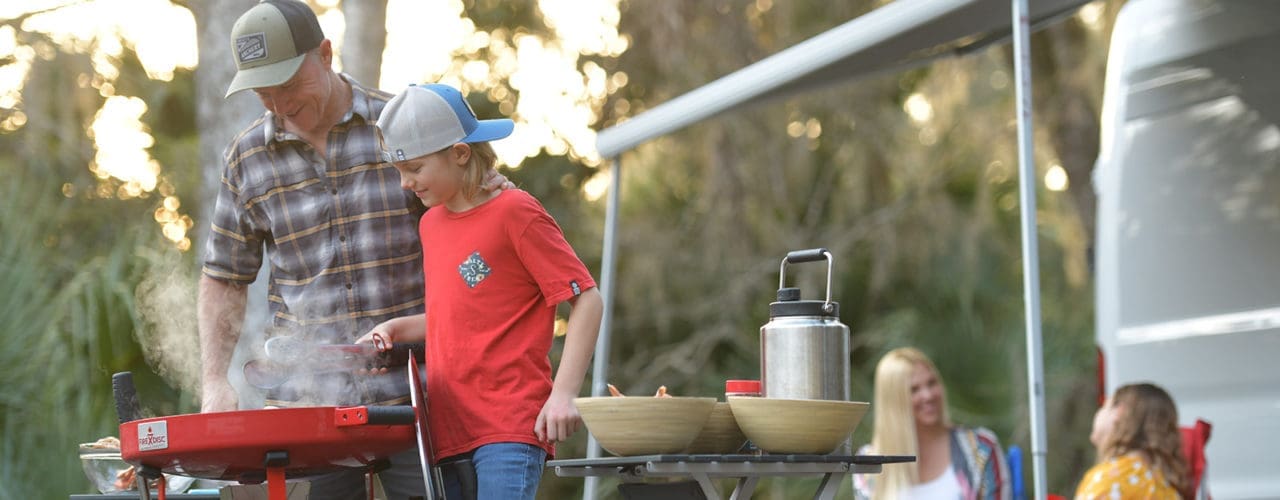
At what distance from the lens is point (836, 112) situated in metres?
9.19

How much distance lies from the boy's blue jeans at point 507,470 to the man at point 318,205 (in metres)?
0.23

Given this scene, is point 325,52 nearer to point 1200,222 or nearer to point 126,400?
point 126,400

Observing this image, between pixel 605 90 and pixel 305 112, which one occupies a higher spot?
pixel 605 90

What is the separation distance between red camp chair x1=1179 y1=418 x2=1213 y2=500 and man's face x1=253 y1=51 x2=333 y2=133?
2.28 m

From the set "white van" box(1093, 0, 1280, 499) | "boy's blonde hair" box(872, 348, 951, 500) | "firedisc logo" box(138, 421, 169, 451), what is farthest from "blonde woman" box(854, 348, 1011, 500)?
"firedisc logo" box(138, 421, 169, 451)

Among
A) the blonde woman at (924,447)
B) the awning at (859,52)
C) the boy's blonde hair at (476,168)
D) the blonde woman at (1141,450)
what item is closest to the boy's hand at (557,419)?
the boy's blonde hair at (476,168)

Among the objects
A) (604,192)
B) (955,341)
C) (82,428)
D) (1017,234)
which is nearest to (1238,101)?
(82,428)

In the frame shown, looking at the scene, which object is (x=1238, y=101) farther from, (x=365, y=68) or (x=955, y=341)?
(x=955, y=341)

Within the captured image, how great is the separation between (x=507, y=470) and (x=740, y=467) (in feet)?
1.47

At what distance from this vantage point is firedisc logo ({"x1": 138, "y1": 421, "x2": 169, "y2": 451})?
7.66 feet

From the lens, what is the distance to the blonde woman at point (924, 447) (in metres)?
4.97

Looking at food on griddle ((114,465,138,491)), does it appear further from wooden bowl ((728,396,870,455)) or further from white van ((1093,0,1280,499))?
white van ((1093,0,1280,499))

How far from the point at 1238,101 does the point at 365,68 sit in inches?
145

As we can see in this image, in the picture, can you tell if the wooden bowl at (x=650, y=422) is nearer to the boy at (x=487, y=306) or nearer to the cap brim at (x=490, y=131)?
the boy at (x=487, y=306)
